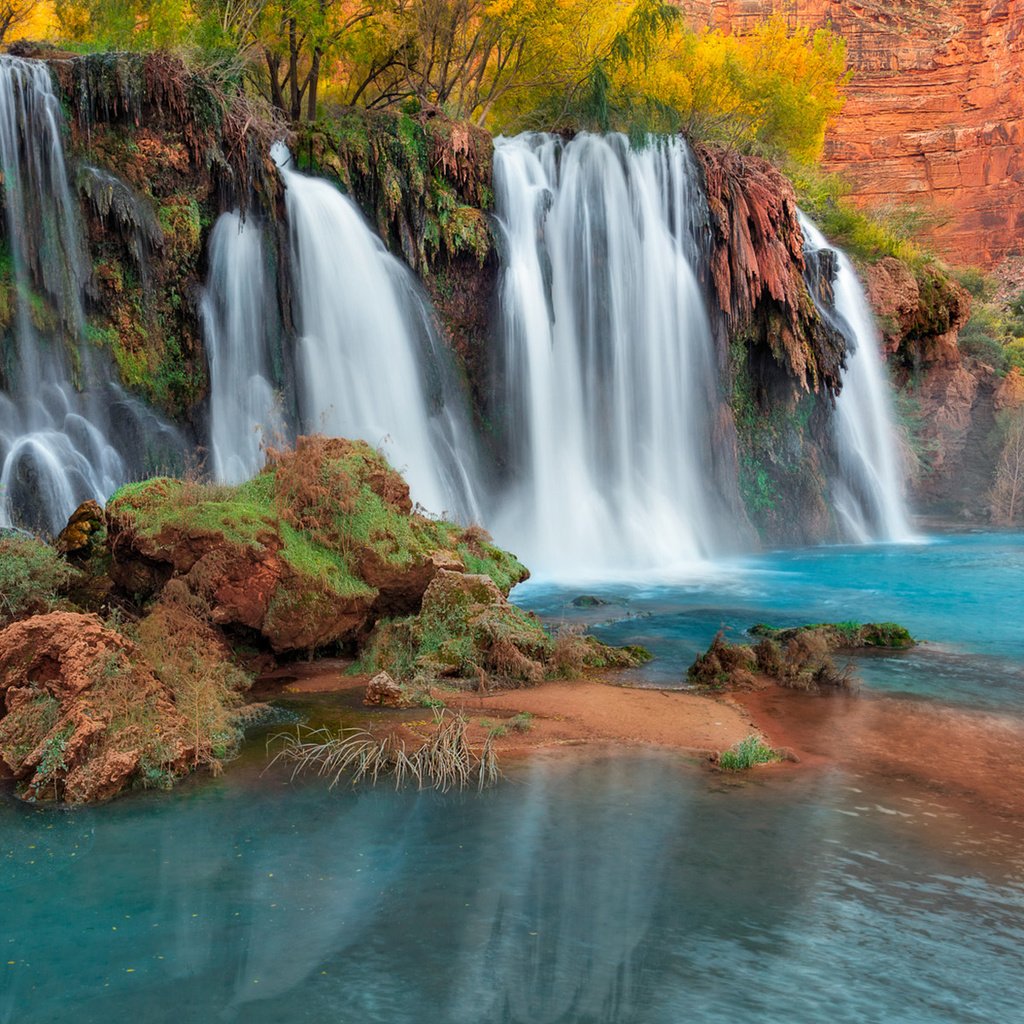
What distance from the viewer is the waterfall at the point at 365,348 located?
55.7ft

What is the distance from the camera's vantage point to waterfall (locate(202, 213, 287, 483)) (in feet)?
52.1

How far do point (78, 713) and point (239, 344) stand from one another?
10.2m

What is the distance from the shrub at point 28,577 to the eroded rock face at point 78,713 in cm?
129

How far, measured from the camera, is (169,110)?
16.2 metres

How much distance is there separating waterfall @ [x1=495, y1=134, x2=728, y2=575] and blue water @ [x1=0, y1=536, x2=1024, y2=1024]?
484 inches

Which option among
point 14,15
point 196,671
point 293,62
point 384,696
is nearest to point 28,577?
point 196,671

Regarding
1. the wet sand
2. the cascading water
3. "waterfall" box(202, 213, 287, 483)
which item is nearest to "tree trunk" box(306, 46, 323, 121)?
"waterfall" box(202, 213, 287, 483)

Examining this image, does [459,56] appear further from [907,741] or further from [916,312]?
[907,741]

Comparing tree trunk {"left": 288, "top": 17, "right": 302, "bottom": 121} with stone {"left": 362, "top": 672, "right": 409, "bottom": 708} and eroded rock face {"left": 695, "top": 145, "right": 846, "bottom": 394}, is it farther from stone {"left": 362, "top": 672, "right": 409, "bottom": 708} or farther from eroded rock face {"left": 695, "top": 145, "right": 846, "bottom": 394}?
stone {"left": 362, "top": 672, "right": 409, "bottom": 708}

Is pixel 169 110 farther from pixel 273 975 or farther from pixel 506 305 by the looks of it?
pixel 273 975

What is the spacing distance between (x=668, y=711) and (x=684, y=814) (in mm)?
2165

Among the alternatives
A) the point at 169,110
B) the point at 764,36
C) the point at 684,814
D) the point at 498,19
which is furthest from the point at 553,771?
the point at 764,36

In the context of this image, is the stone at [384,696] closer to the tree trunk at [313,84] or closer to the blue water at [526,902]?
the blue water at [526,902]

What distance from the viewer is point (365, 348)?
1753 centimetres
